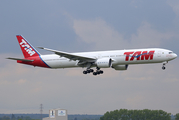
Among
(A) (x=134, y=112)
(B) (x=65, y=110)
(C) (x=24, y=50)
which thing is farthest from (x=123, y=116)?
(C) (x=24, y=50)

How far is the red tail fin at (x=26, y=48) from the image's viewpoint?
242 feet

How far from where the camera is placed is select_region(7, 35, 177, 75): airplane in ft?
203

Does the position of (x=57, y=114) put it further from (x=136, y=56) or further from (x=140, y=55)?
(x=140, y=55)

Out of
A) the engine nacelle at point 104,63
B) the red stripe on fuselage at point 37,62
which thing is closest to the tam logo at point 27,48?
the red stripe on fuselage at point 37,62

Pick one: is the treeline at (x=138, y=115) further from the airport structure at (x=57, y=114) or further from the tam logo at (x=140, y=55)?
the tam logo at (x=140, y=55)

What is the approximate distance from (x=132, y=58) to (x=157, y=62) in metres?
4.95

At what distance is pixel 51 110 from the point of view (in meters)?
117

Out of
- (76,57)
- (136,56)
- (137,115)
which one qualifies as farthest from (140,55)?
(137,115)

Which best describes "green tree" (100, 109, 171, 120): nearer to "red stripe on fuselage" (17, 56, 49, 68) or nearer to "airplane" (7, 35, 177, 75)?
"airplane" (7, 35, 177, 75)

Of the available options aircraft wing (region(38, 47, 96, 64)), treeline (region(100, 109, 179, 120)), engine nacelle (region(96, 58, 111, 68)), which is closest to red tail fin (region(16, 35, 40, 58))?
aircraft wing (region(38, 47, 96, 64))

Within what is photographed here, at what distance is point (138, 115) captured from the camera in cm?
13438

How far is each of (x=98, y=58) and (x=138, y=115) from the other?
75.0 metres

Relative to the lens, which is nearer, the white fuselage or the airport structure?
the white fuselage

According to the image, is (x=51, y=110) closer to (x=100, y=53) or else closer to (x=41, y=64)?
(x=41, y=64)
